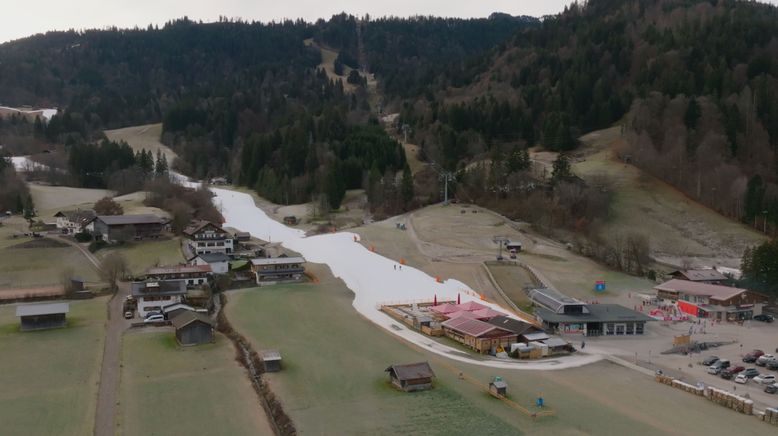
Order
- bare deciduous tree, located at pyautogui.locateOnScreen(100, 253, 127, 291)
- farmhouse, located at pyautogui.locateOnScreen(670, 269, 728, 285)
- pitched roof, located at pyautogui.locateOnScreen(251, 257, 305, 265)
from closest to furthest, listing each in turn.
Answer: bare deciduous tree, located at pyautogui.locateOnScreen(100, 253, 127, 291) → farmhouse, located at pyautogui.locateOnScreen(670, 269, 728, 285) → pitched roof, located at pyautogui.locateOnScreen(251, 257, 305, 265)

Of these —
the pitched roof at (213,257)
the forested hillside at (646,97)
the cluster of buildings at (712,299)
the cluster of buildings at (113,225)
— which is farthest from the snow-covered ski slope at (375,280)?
the forested hillside at (646,97)

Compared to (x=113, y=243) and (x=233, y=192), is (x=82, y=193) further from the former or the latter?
(x=113, y=243)

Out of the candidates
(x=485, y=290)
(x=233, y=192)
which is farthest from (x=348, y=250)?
(x=233, y=192)

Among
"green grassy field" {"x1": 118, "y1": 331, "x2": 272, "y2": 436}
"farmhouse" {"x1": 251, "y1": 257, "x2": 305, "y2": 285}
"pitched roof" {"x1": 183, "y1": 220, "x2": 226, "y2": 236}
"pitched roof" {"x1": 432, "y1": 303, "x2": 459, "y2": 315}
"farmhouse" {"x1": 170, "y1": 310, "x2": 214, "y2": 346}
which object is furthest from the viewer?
"pitched roof" {"x1": 183, "y1": 220, "x2": 226, "y2": 236}

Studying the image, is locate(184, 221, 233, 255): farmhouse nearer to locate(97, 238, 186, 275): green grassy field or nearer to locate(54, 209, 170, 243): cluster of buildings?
locate(97, 238, 186, 275): green grassy field

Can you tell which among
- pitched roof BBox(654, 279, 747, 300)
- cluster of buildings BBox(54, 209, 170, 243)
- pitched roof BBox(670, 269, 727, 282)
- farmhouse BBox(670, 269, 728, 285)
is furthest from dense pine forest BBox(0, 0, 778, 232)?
cluster of buildings BBox(54, 209, 170, 243)

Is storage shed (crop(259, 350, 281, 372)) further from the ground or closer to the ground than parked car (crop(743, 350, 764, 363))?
further from the ground

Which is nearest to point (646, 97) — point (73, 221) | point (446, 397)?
point (73, 221)
